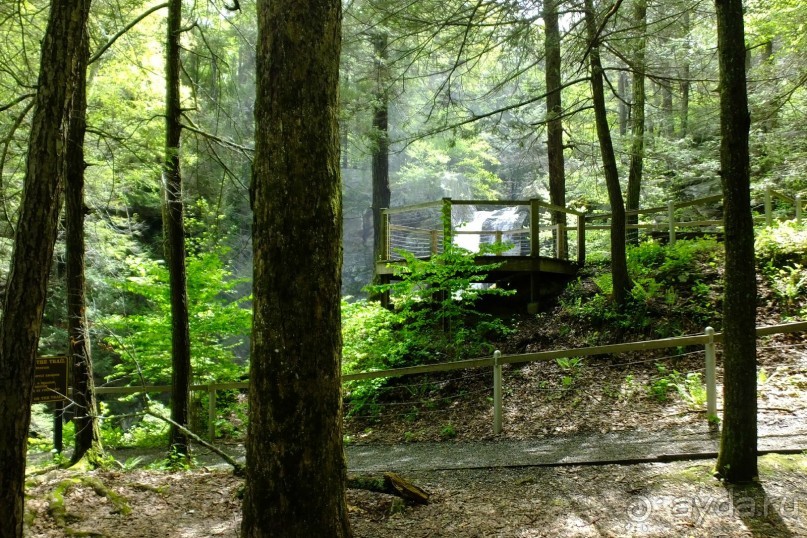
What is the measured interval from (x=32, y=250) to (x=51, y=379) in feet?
10.5

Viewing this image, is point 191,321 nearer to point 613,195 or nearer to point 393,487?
point 393,487

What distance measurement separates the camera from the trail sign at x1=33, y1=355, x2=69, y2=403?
6133 mm

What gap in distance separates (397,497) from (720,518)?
2.36 metres

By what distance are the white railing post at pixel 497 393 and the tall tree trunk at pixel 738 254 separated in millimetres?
3376

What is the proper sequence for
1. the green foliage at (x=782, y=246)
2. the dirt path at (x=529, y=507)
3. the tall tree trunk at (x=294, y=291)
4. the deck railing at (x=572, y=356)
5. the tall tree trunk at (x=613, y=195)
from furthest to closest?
the tall tree trunk at (x=613, y=195) < the green foliage at (x=782, y=246) < the deck railing at (x=572, y=356) < the dirt path at (x=529, y=507) < the tall tree trunk at (x=294, y=291)

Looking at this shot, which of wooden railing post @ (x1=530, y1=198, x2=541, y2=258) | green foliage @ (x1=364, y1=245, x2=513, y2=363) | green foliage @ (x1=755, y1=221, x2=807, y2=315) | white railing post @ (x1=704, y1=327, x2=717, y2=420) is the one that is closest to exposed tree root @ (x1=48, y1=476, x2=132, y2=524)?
white railing post @ (x1=704, y1=327, x2=717, y2=420)

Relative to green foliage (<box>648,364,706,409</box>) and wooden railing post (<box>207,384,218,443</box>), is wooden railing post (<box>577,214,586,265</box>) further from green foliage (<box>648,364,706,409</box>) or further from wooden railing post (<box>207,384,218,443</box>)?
wooden railing post (<box>207,384,218,443</box>)

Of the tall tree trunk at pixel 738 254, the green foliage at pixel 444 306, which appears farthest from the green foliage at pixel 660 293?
the tall tree trunk at pixel 738 254

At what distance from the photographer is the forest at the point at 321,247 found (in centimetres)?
316

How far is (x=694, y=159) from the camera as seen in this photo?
18.5 metres

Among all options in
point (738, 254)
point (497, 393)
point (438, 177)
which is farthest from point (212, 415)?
point (438, 177)

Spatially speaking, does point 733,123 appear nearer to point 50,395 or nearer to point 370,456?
point 370,456

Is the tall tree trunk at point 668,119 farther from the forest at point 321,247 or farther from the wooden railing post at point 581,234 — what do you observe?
the wooden railing post at point 581,234

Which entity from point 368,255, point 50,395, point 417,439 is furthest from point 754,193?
point 368,255
